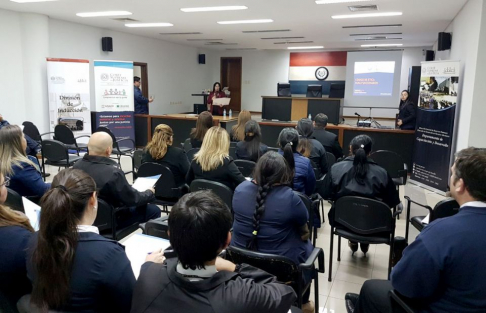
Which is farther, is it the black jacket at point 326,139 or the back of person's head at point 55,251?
the black jacket at point 326,139

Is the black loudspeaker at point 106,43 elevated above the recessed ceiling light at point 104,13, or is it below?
below

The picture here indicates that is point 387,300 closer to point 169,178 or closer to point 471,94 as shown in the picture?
point 169,178

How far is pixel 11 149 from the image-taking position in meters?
3.04

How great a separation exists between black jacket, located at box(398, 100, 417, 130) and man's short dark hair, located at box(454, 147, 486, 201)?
5.76m

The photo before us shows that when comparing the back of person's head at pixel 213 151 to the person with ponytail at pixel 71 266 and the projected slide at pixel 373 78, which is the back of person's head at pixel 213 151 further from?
the projected slide at pixel 373 78

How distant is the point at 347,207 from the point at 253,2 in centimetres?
416

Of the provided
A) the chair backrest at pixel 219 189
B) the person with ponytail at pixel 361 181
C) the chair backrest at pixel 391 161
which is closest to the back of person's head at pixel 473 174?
the person with ponytail at pixel 361 181

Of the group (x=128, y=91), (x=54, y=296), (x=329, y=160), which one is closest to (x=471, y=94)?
(x=329, y=160)

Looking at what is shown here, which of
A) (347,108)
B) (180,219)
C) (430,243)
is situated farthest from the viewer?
(347,108)

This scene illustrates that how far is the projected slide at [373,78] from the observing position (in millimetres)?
11500

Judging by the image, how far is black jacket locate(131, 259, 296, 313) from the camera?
1120 mm

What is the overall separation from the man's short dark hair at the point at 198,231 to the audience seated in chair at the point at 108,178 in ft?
5.54

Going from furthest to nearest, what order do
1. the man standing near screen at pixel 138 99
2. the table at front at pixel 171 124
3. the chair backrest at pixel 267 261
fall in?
1. the man standing near screen at pixel 138 99
2. the table at front at pixel 171 124
3. the chair backrest at pixel 267 261

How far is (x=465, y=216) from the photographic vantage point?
1.56 metres
